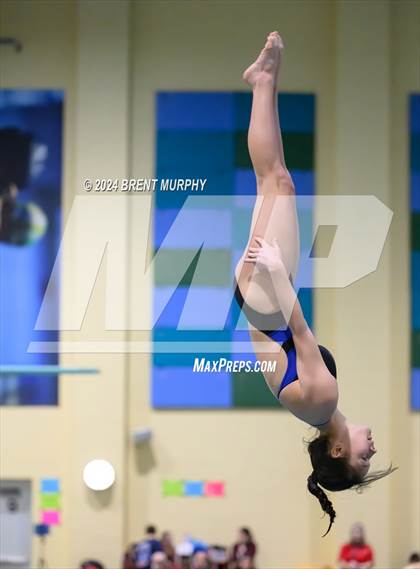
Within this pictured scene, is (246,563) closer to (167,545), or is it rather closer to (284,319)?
(167,545)

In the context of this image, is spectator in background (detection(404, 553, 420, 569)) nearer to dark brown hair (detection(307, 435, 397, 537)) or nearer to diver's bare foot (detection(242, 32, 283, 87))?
dark brown hair (detection(307, 435, 397, 537))

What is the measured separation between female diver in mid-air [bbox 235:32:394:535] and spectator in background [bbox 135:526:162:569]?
2691mm

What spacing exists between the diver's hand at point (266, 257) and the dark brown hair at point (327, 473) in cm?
56

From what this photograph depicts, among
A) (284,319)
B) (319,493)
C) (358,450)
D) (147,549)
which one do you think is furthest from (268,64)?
(147,549)

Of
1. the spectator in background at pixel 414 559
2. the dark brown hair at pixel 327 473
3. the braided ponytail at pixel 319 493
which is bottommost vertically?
the spectator in background at pixel 414 559

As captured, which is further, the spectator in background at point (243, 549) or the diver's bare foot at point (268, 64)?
the spectator in background at point (243, 549)

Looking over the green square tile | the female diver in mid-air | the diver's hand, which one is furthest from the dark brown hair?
the green square tile

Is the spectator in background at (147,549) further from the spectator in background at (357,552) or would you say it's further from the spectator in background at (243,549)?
the spectator in background at (357,552)

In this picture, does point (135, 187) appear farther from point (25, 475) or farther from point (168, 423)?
point (25, 475)

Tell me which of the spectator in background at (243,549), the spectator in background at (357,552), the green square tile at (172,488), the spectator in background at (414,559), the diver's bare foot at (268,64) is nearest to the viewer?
the diver's bare foot at (268,64)

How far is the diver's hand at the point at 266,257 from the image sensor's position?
3.14 m

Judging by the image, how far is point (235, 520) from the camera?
6020 millimetres

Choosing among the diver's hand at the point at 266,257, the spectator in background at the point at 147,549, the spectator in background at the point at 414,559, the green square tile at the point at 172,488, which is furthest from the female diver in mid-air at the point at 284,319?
the green square tile at the point at 172,488

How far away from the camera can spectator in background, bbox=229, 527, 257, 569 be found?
5.88 metres
